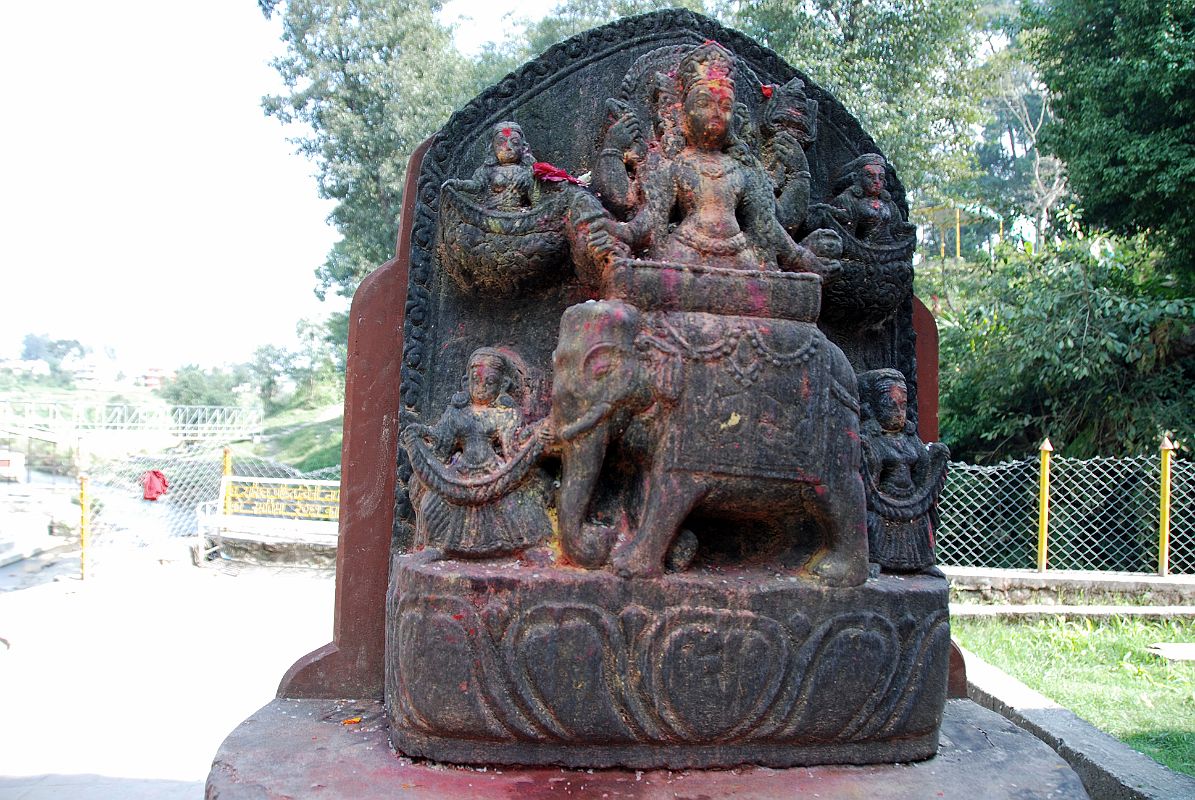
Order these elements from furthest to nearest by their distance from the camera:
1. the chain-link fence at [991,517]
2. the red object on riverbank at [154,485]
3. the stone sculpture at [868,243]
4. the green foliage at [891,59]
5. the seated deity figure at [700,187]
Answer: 1. the red object on riverbank at [154,485]
2. the green foliage at [891,59]
3. the chain-link fence at [991,517]
4. the stone sculpture at [868,243]
5. the seated deity figure at [700,187]

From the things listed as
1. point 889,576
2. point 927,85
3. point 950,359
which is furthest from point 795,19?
point 889,576

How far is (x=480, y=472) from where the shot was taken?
2.50 meters

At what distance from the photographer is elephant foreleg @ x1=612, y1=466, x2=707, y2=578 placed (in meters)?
2.31

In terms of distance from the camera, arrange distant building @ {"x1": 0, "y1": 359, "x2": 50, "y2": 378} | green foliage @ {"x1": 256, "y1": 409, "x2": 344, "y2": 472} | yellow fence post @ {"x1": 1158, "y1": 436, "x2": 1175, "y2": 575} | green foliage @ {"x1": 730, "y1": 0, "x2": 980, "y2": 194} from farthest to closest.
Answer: distant building @ {"x1": 0, "y1": 359, "x2": 50, "y2": 378}, green foliage @ {"x1": 256, "y1": 409, "x2": 344, "y2": 472}, green foliage @ {"x1": 730, "y1": 0, "x2": 980, "y2": 194}, yellow fence post @ {"x1": 1158, "y1": 436, "x2": 1175, "y2": 575}

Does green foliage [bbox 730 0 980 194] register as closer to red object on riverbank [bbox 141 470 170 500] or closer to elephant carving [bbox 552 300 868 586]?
elephant carving [bbox 552 300 868 586]

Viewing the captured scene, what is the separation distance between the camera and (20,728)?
219 inches

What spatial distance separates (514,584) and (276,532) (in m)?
10.5

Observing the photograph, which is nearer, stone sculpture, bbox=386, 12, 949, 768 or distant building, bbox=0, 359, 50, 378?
stone sculpture, bbox=386, 12, 949, 768

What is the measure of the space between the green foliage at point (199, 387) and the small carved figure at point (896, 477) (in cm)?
2552

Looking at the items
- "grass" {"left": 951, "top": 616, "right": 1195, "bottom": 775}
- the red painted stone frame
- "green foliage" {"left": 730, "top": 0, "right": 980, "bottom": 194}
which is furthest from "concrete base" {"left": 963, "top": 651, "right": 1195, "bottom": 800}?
"green foliage" {"left": 730, "top": 0, "right": 980, "bottom": 194}

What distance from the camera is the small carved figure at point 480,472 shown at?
2.42m

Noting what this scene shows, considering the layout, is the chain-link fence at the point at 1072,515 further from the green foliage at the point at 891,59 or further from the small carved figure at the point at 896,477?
the small carved figure at the point at 896,477

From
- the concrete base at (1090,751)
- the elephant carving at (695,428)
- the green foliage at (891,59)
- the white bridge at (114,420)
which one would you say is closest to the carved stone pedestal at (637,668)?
the elephant carving at (695,428)

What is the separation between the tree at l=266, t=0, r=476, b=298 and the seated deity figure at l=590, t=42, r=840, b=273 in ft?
46.0
